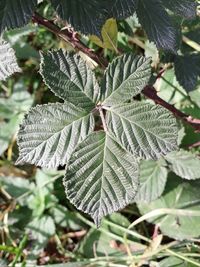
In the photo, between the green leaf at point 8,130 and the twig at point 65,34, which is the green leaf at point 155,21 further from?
the green leaf at point 8,130

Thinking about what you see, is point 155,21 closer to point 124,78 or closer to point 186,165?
point 124,78

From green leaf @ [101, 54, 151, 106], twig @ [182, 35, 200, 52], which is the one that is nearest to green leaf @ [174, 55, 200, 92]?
twig @ [182, 35, 200, 52]

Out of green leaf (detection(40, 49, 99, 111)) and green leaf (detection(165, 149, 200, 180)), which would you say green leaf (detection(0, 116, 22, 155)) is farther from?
green leaf (detection(40, 49, 99, 111))

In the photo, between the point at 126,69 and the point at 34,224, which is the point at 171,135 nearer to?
the point at 126,69

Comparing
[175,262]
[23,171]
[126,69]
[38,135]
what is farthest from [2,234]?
[126,69]

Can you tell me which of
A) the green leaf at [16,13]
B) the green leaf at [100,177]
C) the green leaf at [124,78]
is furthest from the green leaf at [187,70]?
the green leaf at [16,13]

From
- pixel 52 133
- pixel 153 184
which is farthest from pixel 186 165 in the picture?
pixel 52 133
